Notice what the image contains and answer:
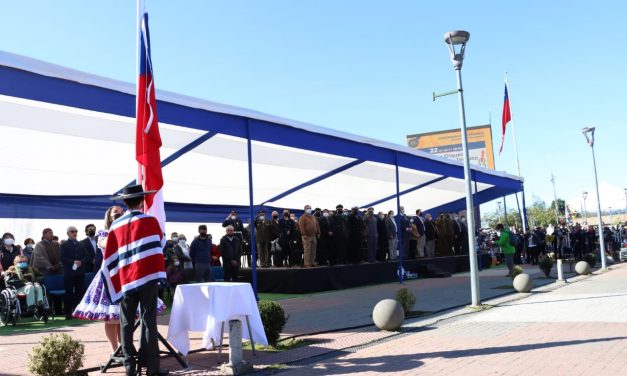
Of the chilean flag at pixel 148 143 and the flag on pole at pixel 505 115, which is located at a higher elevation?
the flag on pole at pixel 505 115

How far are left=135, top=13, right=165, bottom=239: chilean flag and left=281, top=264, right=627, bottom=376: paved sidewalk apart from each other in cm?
331

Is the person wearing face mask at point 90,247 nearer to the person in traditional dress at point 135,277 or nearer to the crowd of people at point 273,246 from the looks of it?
the crowd of people at point 273,246

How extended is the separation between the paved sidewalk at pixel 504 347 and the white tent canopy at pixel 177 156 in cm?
481

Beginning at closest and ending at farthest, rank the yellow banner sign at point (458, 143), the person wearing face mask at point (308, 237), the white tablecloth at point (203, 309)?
the white tablecloth at point (203, 309) < the person wearing face mask at point (308, 237) < the yellow banner sign at point (458, 143)

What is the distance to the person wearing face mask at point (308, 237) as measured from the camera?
16.2 meters

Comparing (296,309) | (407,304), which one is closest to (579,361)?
(407,304)

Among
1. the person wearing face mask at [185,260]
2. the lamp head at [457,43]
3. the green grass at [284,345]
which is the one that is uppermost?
the lamp head at [457,43]

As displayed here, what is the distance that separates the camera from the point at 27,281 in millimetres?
11398

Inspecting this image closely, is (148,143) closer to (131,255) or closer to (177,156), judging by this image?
(131,255)

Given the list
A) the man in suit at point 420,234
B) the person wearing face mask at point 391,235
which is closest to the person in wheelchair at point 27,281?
the person wearing face mask at point 391,235

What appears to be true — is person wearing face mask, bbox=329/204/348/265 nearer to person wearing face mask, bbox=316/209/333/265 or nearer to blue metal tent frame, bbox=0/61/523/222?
person wearing face mask, bbox=316/209/333/265

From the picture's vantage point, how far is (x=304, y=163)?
53.7ft

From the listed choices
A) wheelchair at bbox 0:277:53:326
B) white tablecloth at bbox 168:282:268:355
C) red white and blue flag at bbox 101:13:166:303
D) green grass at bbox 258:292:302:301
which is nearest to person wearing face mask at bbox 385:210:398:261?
green grass at bbox 258:292:302:301

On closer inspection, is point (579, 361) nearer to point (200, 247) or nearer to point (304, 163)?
point (200, 247)
